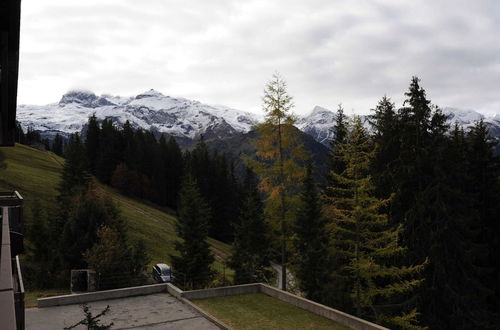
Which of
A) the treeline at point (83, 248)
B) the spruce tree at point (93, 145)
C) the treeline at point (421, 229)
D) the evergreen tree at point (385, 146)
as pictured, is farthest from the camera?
the spruce tree at point (93, 145)

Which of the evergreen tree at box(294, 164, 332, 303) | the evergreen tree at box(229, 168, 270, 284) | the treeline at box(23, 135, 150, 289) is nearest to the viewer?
the treeline at box(23, 135, 150, 289)

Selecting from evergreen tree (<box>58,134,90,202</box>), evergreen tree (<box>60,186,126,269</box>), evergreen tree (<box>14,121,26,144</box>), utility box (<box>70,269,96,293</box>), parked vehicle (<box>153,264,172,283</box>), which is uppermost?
evergreen tree (<box>14,121,26,144</box>)

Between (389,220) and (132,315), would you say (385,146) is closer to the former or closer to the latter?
(389,220)

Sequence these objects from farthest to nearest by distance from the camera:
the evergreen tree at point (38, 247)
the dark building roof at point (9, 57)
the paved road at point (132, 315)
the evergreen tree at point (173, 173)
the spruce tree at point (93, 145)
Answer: the evergreen tree at point (173, 173) → the spruce tree at point (93, 145) → the evergreen tree at point (38, 247) → the paved road at point (132, 315) → the dark building roof at point (9, 57)

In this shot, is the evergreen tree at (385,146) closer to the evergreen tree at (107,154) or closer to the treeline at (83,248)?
the treeline at (83,248)

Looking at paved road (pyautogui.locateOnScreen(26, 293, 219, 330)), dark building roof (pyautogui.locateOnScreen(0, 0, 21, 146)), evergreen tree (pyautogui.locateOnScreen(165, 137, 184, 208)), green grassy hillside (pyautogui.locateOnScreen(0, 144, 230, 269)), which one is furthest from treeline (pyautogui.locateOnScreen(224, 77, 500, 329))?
evergreen tree (pyautogui.locateOnScreen(165, 137, 184, 208))

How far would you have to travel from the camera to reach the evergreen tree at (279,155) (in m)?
26.2

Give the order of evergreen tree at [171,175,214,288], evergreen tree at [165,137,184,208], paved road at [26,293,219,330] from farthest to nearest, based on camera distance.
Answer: evergreen tree at [165,137,184,208] → evergreen tree at [171,175,214,288] → paved road at [26,293,219,330]

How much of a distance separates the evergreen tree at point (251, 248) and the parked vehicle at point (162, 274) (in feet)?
19.0

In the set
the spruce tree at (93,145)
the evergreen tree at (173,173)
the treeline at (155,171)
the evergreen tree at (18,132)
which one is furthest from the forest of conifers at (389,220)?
the spruce tree at (93,145)

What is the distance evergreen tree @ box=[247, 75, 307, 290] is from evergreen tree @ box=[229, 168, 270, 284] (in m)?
9.01

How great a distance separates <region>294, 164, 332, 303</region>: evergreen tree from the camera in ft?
105

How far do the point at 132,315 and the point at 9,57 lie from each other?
18.0 metres

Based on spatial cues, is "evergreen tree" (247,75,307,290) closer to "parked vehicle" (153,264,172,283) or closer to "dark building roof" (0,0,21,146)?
"parked vehicle" (153,264,172,283)
